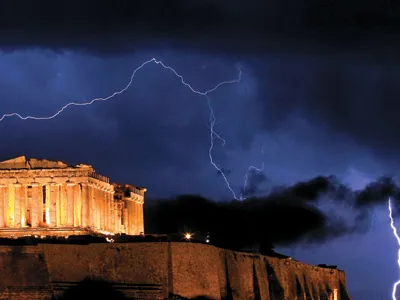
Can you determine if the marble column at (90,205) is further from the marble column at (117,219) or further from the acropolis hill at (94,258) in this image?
the marble column at (117,219)

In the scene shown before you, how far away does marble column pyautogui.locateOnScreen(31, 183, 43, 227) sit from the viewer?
104438 mm

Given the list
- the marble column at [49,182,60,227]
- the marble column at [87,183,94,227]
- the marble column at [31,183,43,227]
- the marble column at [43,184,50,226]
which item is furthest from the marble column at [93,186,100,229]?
the marble column at [31,183,43,227]

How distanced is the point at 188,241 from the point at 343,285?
134ft

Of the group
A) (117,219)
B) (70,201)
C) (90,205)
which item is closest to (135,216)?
(117,219)

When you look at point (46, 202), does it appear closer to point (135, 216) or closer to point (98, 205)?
point (98, 205)

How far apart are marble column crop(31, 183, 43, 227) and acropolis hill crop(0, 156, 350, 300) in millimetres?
73

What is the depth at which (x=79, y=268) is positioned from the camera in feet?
259

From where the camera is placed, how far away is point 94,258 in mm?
78875

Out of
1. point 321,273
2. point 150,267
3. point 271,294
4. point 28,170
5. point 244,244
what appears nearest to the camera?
point 150,267

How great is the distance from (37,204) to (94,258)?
87.0ft

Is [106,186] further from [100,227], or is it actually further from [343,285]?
[343,285]

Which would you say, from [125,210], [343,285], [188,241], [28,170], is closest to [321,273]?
[343,285]

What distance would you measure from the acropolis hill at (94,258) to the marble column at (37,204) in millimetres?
73

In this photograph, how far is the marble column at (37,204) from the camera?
104 metres
